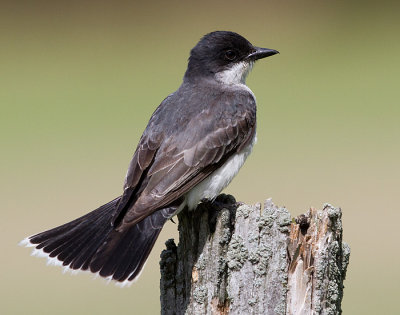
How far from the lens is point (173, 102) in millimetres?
7160

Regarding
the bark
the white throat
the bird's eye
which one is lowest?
the bark

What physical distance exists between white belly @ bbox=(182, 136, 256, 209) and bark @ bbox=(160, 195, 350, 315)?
2.91 feet

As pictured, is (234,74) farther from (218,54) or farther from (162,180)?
(162,180)

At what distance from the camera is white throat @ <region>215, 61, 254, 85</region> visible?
7.68 metres

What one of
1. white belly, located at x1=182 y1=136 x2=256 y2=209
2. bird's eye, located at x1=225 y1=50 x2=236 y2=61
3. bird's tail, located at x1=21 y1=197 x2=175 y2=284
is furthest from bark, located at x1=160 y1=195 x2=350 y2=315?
bird's eye, located at x1=225 y1=50 x2=236 y2=61

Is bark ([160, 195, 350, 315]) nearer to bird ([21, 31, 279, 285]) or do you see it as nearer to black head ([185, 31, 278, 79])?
bird ([21, 31, 279, 285])

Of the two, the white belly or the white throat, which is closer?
the white belly

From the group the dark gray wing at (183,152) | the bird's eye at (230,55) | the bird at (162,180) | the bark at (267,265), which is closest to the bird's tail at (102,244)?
the bird at (162,180)

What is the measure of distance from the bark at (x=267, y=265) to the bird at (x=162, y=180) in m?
0.68

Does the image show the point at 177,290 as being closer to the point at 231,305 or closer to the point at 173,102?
the point at 231,305

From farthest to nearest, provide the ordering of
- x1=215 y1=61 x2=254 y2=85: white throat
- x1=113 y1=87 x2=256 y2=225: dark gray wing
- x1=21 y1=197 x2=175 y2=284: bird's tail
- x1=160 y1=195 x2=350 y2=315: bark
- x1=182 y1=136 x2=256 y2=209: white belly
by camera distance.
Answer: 1. x1=215 y1=61 x2=254 y2=85: white throat
2. x1=182 y1=136 x2=256 y2=209: white belly
3. x1=113 y1=87 x2=256 y2=225: dark gray wing
4. x1=21 y1=197 x2=175 y2=284: bird's tail
5. x1=160 y1=195 x2=350 y2=315: bark

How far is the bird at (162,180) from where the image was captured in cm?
609

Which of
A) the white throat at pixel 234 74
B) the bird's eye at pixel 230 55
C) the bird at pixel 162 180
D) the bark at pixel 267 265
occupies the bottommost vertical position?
the bark at pixel 267 265

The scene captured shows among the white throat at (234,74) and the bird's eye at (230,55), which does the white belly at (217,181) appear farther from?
the bird's eye at (230,55)
